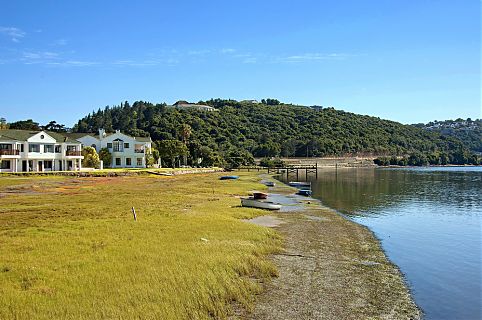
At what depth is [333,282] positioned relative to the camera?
17.0 metres

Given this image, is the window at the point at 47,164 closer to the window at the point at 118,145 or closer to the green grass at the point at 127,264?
the window at the point at 118,145

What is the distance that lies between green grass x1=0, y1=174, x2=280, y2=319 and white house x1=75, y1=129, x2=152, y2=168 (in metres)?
65.7

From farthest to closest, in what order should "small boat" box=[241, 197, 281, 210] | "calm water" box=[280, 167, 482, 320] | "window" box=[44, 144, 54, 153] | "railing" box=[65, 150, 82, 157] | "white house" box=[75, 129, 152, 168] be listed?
"white house" box=[75, 129, 152, 168] < "railing" box=[65, 150, 82, 157] < "window" box=[44, 144, 54, 153] < "small boat" box=[241, 197, 281, 210] < "calm water" box=[280, 167, 482, 320]

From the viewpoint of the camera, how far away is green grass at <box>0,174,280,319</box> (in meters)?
11.7

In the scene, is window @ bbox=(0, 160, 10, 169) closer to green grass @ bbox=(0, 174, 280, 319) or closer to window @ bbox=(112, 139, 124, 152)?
window @ bbox=(112, 139, 124, 152)

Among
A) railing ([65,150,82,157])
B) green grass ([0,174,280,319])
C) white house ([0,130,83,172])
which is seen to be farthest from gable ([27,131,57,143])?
green grass ([0,174,280,319])

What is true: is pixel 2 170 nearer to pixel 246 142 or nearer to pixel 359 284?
pixel 359 284

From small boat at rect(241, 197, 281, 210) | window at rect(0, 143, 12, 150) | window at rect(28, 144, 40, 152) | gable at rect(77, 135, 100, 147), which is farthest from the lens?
gable at rect(77, 135, 100, 147)

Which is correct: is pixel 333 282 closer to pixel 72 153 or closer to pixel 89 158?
pixel 72 153

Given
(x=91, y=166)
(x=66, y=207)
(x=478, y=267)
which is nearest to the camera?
(x=478, y=267)

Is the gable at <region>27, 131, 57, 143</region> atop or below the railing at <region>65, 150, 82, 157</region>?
atop

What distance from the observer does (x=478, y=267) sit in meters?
21.4

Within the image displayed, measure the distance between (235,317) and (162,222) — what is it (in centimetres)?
1290

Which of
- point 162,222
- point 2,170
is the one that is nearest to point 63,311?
point 162,222
